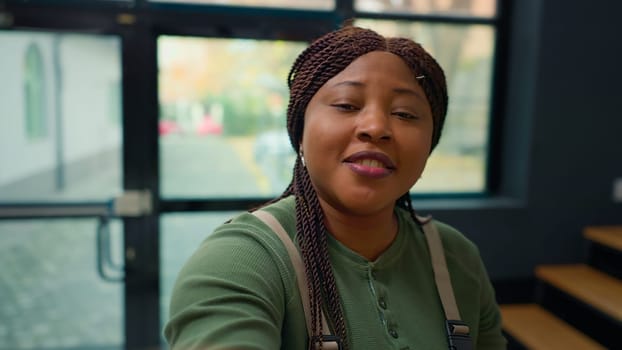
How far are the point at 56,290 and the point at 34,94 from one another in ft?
3.08

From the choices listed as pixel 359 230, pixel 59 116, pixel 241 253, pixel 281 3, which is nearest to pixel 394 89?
pixel 359 230

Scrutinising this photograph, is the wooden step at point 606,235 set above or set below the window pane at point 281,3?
below

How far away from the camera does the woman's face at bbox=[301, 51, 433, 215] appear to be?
0.76 metres

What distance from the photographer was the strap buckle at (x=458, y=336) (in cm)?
81

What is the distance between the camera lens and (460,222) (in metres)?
2.69

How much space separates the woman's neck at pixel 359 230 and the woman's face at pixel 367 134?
3 centimetres

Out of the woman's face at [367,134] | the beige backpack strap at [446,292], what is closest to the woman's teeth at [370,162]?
the woman's face at [367,134]

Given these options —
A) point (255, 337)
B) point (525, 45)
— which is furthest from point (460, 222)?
point (255, 337)

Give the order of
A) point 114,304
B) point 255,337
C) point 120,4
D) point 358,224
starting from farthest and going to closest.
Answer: point 114,304 → point 120,4 → point 358,224 → point 255,337

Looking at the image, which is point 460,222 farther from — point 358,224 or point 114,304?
point 358,224

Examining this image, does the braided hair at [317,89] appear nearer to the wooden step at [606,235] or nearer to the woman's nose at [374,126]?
the woman's nose at [374,126]

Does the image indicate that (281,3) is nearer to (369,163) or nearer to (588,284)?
(369,163)

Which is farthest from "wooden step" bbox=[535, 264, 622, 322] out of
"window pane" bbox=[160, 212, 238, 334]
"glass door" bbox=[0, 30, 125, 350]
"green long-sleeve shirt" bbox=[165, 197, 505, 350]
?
"glass door" bbox=[0, 30, 125, 350]

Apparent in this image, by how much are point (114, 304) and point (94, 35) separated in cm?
129
